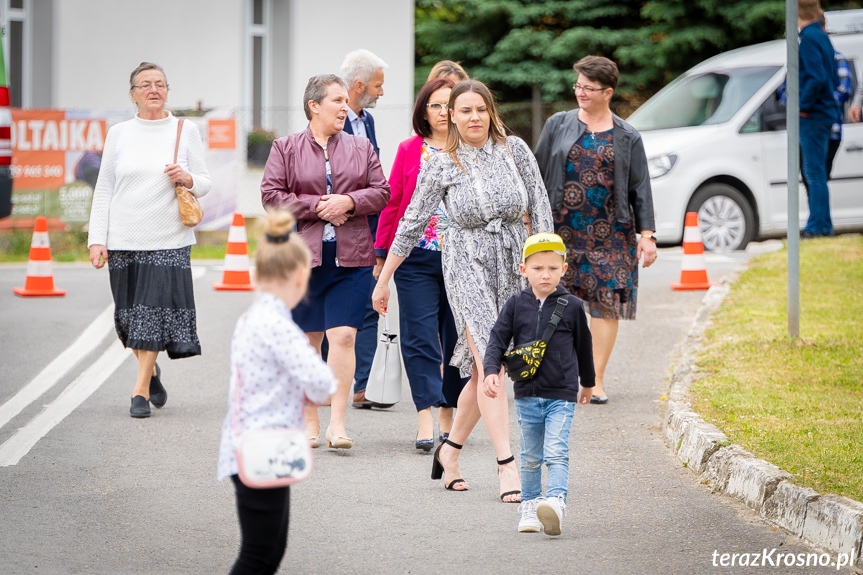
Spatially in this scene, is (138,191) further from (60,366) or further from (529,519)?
(529,519)

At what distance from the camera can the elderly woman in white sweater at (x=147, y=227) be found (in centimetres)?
734

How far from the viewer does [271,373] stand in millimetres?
3748

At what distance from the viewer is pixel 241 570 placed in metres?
3.79

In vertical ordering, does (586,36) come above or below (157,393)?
above

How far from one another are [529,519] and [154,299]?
3.30 metres

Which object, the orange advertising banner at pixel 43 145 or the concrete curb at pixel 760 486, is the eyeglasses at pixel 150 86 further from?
the orange advertising banner at pixel 43 145

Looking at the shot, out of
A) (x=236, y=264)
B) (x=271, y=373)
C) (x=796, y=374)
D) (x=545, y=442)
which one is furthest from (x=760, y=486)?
(x=236, y=264)

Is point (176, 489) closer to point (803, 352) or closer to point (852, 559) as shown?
point (852, 559)

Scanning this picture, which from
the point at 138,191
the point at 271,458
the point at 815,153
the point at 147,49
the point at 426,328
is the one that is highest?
the point at 147,49

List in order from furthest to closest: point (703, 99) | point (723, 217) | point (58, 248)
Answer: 1. point (58, 248)
2. point (703, 99)
3. point (723, 217)

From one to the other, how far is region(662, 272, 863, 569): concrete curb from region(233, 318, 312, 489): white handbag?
92.1 inches

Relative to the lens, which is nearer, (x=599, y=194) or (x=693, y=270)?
(x=599, y=194)

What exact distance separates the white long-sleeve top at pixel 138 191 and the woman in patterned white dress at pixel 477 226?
6.95 ft

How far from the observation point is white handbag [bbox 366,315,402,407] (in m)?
7.18
